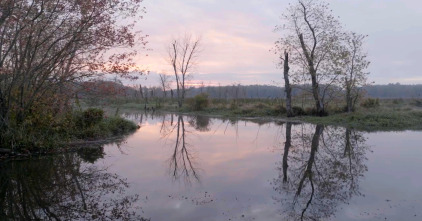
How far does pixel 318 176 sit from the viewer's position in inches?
332

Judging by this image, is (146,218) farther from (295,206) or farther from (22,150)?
(22,150)

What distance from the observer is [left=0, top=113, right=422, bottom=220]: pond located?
5984mm

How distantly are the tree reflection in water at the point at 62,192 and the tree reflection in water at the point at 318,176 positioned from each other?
2.91 meters

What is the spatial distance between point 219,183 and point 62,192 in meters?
3.31

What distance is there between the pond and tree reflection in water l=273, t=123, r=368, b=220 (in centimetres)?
2

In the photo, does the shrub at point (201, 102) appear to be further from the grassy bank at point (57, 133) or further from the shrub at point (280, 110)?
the grassy bank at point (57, 133)

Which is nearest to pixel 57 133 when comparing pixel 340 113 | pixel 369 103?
pixel 340 113

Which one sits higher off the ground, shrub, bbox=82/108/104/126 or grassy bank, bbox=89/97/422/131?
shrub, bbox=82/108/104/126

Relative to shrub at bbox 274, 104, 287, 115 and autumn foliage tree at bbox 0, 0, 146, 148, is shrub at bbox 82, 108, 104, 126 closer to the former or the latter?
autumn foliage tree at bbox 0, 0, 146, 148

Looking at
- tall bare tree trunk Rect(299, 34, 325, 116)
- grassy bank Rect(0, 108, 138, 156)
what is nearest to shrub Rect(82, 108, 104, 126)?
grassy bank Rect(0, 108, 138, 156)

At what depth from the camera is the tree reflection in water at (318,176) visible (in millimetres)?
6242

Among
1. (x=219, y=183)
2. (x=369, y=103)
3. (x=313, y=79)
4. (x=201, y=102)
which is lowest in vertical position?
(x=219, y=183)

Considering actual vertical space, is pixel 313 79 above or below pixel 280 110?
above

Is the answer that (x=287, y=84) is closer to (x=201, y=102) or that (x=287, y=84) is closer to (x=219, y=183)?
(x=201, y=102)
